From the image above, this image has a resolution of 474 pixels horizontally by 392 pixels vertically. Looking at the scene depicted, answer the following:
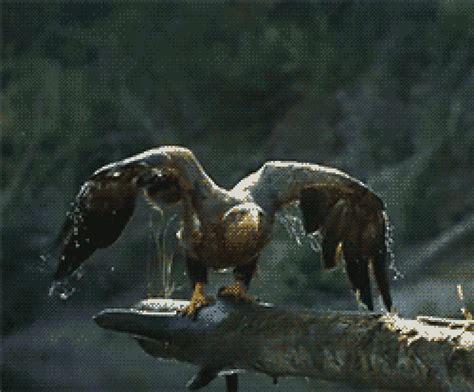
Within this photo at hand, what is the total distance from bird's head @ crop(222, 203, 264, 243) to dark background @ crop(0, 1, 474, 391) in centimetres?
556

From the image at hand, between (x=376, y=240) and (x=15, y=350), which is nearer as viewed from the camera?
(x=376, y=240)

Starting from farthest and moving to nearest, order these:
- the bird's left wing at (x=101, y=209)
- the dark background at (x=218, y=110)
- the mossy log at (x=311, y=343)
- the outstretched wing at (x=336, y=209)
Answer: the dark background at (x=218, y=110) → the outstretched wing at (x=336, y=209) → the bird's left wing at (x=101, y=209) → the mossy log at (x=311, y=343)

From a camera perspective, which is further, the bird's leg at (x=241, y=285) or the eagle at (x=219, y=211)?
the bird's leg at (x=241, y=285)

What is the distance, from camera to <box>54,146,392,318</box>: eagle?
3375 millimetres

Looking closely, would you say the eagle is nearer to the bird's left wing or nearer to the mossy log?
the bird's left wing

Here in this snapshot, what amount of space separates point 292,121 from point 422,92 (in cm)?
115

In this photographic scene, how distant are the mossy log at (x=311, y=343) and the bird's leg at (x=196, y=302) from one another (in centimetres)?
2

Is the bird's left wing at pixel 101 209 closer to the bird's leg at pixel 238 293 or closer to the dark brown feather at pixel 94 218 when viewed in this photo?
the dark brown feather at pixel 94 218

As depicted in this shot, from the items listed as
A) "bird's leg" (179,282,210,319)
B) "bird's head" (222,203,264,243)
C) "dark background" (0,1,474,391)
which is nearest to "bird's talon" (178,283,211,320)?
"bird's leg" (179,282,210,319)

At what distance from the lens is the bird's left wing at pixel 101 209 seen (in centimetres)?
334

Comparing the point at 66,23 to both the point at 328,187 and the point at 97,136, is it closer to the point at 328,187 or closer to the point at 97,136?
the point at 97,136

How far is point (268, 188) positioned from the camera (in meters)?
3.52

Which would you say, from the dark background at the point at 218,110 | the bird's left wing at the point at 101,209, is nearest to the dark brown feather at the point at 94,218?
the bird's left wing at the point at 101,209

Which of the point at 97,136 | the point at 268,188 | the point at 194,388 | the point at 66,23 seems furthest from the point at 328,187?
the point at 66,23
